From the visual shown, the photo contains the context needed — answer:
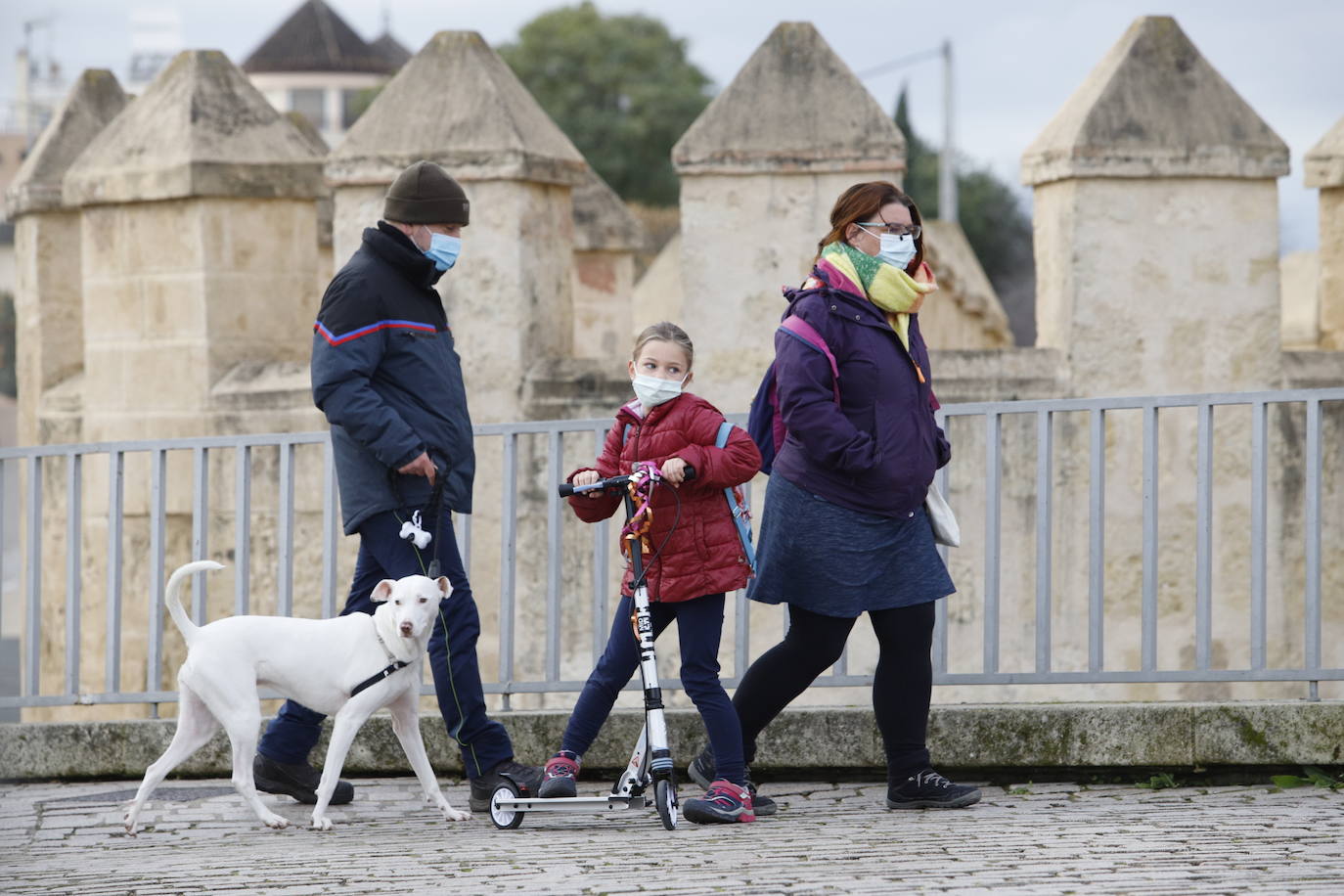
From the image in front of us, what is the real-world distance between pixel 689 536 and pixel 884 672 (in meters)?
0.74

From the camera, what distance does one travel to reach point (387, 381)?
6105 millimetres

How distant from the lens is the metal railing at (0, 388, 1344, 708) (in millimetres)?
6887

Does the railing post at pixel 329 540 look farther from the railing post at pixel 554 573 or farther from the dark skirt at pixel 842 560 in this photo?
the dark skirt at pixel 842 560

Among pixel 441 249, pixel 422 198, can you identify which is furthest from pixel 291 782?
pixel 422 198

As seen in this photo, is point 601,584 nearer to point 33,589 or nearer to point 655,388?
→ point 655,388

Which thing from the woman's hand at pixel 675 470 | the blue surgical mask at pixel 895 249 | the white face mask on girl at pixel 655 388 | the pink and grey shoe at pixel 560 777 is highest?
the blue surgical mask at pixel 895 249

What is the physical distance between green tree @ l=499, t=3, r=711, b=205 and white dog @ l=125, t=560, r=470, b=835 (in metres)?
44.2

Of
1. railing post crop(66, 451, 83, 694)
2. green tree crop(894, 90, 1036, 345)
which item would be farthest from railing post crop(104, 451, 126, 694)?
green tree crop(894, 90, 1036, 345)

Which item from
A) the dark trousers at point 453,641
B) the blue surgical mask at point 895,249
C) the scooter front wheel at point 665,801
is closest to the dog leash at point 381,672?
the dark trousers at point 453,641

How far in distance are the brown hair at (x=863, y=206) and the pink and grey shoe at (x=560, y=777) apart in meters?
1.63

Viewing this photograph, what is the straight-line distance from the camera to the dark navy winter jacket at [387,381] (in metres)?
5.92

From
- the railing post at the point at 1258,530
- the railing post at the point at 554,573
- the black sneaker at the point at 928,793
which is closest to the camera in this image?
the black sneaker at the point at 928,793

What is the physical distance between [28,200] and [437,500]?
23.4 ft

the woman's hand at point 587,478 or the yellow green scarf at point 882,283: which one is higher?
the yellow green scarf at point 882,283
